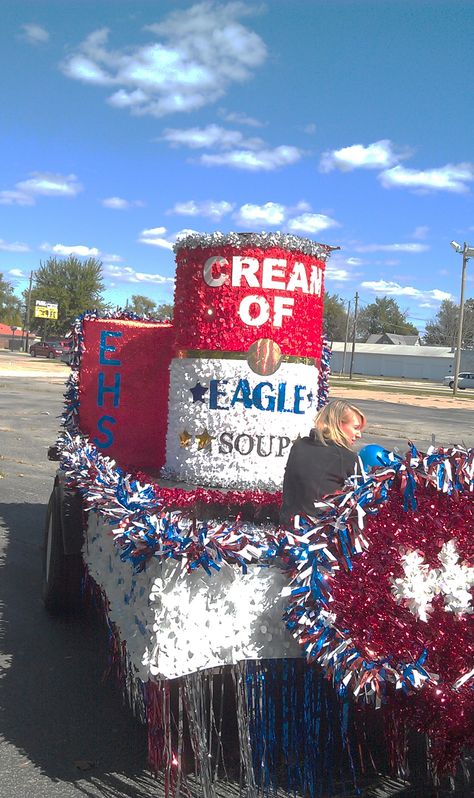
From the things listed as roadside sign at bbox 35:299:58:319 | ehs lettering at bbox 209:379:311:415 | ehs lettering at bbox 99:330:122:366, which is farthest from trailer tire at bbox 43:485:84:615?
roadside sign at bbox 35:299:58:319

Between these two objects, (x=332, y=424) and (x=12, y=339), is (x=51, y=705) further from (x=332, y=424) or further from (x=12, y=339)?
(x=12, y=339)

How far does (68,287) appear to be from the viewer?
63062mm

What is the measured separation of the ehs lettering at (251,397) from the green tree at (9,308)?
117m

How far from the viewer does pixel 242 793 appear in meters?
2.85

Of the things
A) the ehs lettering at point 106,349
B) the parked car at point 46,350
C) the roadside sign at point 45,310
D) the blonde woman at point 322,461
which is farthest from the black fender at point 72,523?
→ the roadside sign at point 45,310

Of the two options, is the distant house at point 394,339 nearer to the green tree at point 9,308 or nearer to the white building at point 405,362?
the white building at point 405,362

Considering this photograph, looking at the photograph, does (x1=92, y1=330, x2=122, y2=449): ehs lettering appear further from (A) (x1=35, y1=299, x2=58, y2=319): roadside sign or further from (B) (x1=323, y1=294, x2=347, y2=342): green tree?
(B) (x1=323, y1=294, x2=347, y2=342): green tree

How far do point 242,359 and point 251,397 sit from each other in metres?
0.23

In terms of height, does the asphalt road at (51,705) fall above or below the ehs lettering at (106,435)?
below

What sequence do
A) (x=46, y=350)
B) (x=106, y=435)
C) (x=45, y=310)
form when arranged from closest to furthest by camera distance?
(x=106, y=435)
(x=46, y=350)
(x=45, y=310)

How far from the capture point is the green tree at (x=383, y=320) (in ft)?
395

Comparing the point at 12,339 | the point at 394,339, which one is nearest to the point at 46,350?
the point at 12,339

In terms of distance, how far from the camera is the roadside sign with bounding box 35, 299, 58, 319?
59500 millimetres

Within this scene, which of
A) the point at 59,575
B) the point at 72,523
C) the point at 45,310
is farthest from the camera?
the point at 45,310
